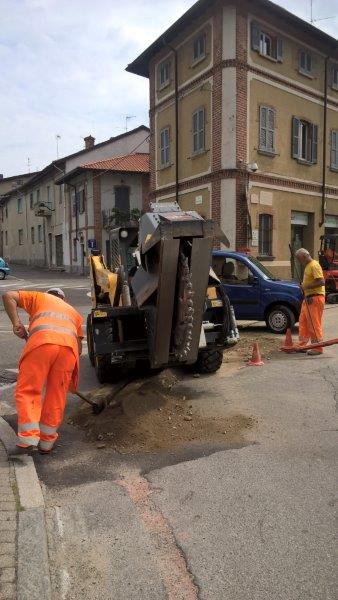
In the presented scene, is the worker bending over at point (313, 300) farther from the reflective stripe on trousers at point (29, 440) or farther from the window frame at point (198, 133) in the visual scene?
the window frame at point (198, 133)

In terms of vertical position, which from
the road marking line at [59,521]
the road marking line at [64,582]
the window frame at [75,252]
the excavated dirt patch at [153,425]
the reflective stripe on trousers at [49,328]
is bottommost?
the road marking line at [59,521]

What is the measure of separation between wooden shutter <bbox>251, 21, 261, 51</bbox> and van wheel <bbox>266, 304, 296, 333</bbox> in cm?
1214

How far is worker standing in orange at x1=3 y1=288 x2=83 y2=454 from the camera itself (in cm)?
421

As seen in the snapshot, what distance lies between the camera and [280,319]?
10984mm

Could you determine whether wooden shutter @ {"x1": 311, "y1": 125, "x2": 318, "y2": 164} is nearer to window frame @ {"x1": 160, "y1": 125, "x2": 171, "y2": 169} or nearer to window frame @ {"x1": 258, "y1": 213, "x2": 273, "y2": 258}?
window frame @ {"x1": 258, "y1": 213, "x2": 273, "y2": 258}

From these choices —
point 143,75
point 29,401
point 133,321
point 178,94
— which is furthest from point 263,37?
point 29,401

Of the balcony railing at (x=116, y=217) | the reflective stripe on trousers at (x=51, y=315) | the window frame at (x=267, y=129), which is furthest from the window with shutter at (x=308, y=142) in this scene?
the reflective stripe on trousers at (x=51, y=315)

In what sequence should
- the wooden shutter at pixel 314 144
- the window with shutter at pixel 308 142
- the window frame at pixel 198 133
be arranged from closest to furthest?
the window frame at pixel 198 133, the window with shutter at pixel 308 142, the wooden shutter at pixel 314 144

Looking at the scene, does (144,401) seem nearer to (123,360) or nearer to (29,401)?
(123,360)

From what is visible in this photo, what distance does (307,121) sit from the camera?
71.0 feet

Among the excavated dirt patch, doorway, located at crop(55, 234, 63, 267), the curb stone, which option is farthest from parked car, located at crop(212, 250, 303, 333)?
doorway, located at crop(55, 234, 63, 267)

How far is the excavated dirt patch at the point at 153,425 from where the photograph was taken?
4.73 meters

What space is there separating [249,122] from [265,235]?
420 centimetres

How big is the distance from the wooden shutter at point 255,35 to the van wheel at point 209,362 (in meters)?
15.3
